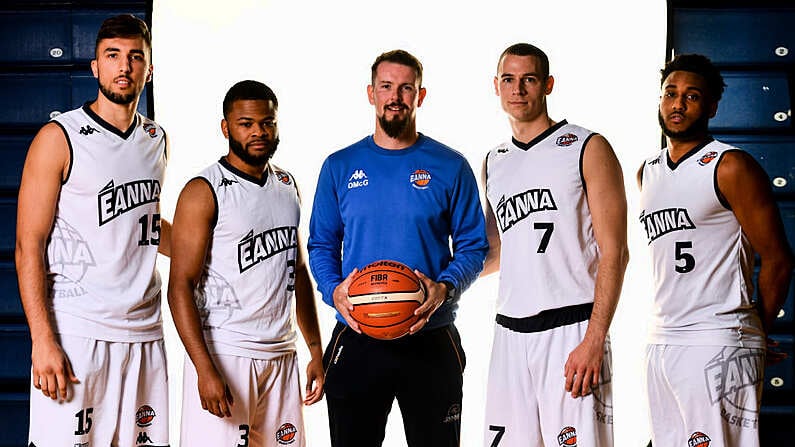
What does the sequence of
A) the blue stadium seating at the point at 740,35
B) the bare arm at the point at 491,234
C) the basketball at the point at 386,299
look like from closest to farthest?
1. the basketball at the point at 386,299
2. the bare arm at the point at 491,234
3. the blue stadium seating at the point at 740,35

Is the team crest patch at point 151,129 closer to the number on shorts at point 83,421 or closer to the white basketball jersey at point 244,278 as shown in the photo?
the white basketball jersey at point 244,278

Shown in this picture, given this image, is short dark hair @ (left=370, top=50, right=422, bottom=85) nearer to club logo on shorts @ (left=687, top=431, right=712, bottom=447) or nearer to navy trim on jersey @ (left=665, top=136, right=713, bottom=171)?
navy trim on jersey @ (left=665, top=136, right=713, bottom=171)

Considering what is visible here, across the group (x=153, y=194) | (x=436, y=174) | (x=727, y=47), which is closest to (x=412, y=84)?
(x=436, y=174)

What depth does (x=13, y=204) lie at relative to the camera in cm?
446

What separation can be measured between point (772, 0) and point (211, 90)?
2.96 m

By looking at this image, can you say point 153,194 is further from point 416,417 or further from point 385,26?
point 385,26

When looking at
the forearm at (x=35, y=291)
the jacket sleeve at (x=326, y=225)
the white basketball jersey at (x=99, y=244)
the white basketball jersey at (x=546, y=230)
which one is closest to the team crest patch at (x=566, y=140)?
the white basketball jersey at (x=546, y=230)

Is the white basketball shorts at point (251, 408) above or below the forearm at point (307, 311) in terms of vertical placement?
below

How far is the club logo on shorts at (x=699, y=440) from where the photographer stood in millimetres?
3166

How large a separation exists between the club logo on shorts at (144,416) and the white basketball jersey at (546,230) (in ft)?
4.59

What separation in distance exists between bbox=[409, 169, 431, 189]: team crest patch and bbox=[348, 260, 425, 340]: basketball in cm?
39

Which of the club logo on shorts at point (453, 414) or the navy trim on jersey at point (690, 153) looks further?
the navy trim on jersey at point (690, 153)

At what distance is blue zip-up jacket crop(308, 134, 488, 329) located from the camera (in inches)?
127

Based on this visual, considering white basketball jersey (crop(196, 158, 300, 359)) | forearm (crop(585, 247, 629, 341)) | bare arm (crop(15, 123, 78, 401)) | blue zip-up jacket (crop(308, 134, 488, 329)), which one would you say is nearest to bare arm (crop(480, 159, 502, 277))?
blue zip-up jacket (crop(308, 134, 488, 329))
